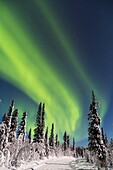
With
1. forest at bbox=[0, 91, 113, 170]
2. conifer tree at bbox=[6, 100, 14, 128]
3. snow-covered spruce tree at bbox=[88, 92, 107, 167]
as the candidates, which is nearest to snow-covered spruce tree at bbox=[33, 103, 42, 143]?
forest at bbox=[0, 91, 113, 170]

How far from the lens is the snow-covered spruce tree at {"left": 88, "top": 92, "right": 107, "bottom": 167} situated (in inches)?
1261

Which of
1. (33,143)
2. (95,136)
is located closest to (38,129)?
(33,143)

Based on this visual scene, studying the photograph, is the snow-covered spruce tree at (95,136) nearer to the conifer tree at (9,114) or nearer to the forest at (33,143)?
the forest at (33,143)

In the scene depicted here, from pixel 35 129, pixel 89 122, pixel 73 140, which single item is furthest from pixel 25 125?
pixel 73 140

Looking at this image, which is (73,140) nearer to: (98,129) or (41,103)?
(41,103)

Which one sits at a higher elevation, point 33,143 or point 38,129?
point 38,129

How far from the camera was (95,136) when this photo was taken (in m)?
33.3

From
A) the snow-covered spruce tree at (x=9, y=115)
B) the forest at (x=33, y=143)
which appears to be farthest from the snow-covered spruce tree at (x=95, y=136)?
the snow-covered spruce tree at (x=9, y=115)

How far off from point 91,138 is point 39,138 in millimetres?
22324

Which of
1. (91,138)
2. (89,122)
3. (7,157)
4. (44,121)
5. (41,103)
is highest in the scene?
(41,103)

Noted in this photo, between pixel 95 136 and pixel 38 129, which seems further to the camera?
pixel 38 129

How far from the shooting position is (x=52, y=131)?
265ft

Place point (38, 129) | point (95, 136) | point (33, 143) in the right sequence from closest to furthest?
point (95, 136), point (33, 143), point (38, 129)

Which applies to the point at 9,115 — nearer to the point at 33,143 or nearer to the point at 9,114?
the point at 9,114
